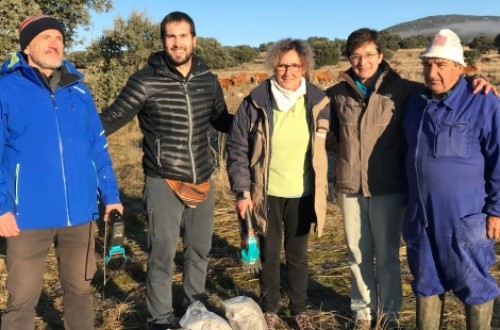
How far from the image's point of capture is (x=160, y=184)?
11.8 ft

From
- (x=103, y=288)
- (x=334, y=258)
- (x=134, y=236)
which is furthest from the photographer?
(x=134, y=236)

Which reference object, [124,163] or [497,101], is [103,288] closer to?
[497,101]

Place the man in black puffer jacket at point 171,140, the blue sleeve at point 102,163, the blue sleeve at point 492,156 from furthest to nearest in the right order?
the man in black puffer jacket at point 171,140 → the blue sleeve at point 102,163 → the blue sleeve at point 492,156

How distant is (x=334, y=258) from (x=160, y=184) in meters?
2.41

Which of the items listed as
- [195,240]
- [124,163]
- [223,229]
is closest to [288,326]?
[195,240]

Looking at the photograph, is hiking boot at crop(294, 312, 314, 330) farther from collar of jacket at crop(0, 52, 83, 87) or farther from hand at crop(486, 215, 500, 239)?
collar of jacket at crop(0, 52, 83, 87)

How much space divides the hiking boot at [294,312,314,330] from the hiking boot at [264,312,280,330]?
5.8 inches

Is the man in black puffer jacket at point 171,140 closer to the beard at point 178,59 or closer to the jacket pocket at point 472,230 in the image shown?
the beard at point 178,59

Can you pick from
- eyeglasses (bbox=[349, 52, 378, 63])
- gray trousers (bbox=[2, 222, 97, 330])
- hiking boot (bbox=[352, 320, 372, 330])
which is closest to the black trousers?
hiking boot (bbox=[352, 320, 372, 330])

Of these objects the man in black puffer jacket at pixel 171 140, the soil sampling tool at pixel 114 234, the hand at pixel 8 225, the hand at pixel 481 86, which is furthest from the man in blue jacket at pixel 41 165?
the hand at pixel 481 86

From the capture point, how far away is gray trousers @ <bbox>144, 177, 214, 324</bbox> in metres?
3.59

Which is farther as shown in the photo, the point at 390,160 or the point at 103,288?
the point at 103,288

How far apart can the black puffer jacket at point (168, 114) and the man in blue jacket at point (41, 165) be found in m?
0.42

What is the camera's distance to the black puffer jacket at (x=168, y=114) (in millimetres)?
3508
